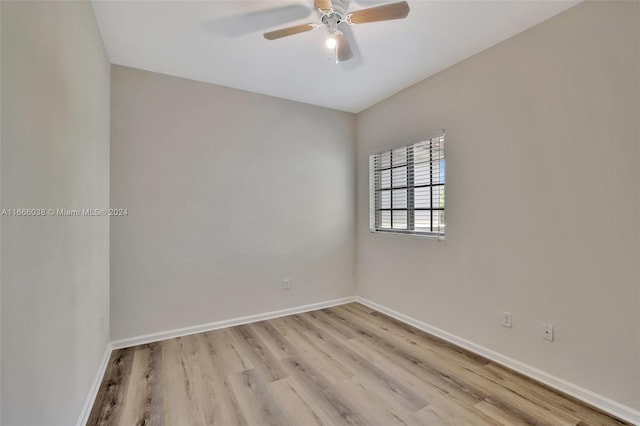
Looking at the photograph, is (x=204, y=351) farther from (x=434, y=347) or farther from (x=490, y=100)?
(x=490, y=100)

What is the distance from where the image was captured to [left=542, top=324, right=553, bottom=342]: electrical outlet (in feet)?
6.74

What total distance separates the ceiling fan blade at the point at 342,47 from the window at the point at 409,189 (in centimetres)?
125

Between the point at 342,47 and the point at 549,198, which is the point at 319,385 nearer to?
the point at 549,198

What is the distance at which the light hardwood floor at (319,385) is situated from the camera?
1.74 meters

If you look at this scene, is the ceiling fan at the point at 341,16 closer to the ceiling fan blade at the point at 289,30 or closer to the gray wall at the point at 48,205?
the ceiling fan blade at the point at 289,30

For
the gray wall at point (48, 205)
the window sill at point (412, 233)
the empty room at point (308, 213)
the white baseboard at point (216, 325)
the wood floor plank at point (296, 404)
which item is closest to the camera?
the gray wall at point (48, 205)

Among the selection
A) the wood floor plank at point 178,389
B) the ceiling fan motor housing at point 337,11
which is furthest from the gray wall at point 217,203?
the ceiling fan motor housing at point 337,11

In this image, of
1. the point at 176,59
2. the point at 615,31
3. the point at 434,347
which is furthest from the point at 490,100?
the point at 176,59

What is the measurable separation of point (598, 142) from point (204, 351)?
3373 mm

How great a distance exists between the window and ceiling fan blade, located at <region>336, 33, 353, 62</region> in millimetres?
1246

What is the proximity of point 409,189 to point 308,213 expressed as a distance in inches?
49.7

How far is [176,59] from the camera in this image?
2.56 meters

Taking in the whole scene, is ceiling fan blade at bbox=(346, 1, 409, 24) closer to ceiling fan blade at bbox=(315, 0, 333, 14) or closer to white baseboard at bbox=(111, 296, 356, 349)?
ceiling fan blade at bbox=(315, 0, 333, 14)

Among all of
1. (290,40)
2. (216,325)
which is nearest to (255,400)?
(216,325)
